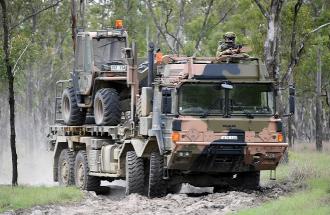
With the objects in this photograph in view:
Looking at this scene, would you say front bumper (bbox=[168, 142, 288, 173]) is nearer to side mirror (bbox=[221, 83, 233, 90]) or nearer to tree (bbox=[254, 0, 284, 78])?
side mirror (bbox=[221, 83, 233, 90])

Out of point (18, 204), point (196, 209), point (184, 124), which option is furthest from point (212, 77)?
point (18, 204)

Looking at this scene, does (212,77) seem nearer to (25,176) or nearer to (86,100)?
(86,100)

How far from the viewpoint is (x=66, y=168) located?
22.5 metres

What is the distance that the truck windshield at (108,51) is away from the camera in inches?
851

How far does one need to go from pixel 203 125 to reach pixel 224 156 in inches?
33.2

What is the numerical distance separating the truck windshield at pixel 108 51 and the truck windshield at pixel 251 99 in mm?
5571

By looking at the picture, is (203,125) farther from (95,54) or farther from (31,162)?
(31,162)

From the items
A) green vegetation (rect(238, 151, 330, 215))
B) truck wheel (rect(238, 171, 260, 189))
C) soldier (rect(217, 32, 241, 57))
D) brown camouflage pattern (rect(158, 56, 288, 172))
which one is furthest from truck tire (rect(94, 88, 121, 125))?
green vegetation (rect(238, 151, 330, 215))

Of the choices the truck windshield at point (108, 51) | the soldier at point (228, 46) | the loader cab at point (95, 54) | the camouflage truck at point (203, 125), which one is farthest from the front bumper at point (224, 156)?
the truck windshield at point (108, 51)

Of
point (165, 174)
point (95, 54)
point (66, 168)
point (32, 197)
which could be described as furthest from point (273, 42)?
point (32, 197)

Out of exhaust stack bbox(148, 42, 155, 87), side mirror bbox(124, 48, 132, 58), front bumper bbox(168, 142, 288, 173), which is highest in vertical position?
side mirror bbox(124, 48, 132, 58)

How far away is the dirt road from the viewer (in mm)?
14867

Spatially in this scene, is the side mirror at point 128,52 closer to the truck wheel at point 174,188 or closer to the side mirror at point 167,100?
the side mirror at point 167,100

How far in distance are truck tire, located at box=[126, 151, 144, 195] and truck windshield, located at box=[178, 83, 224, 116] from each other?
7.93 feet
